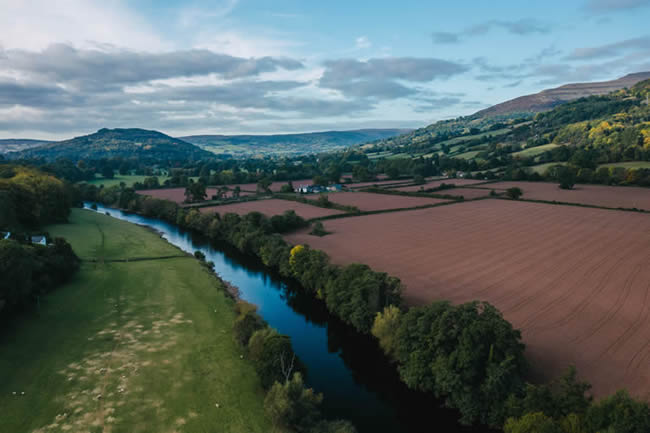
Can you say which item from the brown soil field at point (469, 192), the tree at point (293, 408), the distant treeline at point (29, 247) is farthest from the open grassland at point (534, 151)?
the distant treeline at point (29, 247)

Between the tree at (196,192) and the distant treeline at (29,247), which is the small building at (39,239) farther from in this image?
the tree at (196,192)

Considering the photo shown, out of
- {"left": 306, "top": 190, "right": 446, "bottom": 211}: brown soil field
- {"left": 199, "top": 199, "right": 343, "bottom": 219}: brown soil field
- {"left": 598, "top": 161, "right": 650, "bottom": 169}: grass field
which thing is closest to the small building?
{"left": 199, "top": 199, "right": 343, "bottom": 219}: brown soil field

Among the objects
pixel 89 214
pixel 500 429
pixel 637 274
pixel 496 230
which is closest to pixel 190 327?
pixel 500 429

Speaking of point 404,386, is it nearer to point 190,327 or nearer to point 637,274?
point 190,327

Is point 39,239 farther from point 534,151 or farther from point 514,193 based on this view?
point 534,151

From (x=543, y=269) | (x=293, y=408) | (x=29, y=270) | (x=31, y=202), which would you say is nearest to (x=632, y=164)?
(x=543, y=269)

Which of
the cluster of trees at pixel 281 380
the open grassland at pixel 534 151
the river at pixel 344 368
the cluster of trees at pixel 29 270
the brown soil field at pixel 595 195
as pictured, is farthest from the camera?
the open grassland at pixel 534 151
